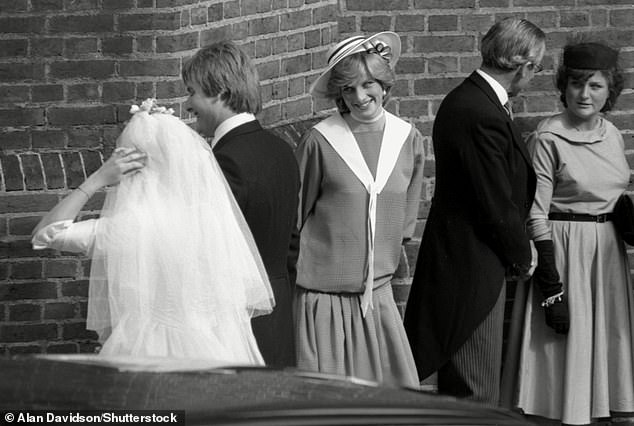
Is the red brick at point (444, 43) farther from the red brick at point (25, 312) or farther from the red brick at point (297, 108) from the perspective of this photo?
the red brick at point (25, 312)

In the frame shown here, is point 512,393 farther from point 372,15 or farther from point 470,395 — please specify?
point 372,15

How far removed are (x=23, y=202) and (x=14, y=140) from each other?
0.94 ft

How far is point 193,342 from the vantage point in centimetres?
474

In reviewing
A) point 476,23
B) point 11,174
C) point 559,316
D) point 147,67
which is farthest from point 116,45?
point 559,316

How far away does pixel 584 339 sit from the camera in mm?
6863

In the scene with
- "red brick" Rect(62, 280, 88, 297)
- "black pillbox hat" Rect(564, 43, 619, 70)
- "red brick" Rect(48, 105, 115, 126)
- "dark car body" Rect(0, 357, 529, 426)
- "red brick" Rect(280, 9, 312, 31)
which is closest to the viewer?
"dark car body" Rect(0, 357, 529, 426)

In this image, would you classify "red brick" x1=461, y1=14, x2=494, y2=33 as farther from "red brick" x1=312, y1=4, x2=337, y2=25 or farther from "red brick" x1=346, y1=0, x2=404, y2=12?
"red brick" x1=312, y1=4, x2=337, y2=25

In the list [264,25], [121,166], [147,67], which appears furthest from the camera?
[264,25]

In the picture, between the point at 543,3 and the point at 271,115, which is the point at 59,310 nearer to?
the point at 271,115

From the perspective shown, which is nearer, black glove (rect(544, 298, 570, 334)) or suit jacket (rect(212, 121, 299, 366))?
suit jacket (rect(212, 121, 299, 366))

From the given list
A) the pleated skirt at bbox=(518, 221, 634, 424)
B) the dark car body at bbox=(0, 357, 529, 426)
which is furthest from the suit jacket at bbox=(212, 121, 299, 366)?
the pleated skirt at bbox=(518, 221, 634, 424)

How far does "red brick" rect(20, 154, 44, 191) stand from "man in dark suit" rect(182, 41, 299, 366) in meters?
1.41

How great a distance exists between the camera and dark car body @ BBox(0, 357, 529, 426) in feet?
9.48

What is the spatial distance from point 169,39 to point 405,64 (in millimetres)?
1366
